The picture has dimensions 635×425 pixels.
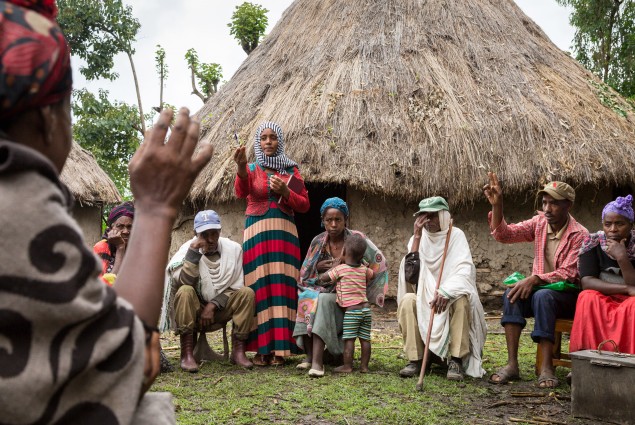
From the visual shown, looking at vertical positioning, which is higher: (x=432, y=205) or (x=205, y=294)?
(x=432, y=205)

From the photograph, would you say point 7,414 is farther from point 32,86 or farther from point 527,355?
point 527,355

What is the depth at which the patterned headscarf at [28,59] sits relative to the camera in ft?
2.95

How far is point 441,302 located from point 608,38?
14.4 metres

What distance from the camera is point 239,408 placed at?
450cm

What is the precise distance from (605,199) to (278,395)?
6693mm

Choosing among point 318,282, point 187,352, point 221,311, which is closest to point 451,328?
point 318,282

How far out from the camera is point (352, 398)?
4.77 m

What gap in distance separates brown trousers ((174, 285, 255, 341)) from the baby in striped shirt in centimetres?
78

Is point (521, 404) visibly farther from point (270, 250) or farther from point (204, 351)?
point (204, 351)

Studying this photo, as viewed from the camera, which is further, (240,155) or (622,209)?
(240,155)

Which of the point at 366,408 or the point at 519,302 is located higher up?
the point at 519,302

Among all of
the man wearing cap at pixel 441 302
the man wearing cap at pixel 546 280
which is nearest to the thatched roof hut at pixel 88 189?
the man wearing cap at pixel 441 302

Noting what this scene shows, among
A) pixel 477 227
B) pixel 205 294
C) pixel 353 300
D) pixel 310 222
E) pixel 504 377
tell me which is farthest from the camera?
pixel 310 222

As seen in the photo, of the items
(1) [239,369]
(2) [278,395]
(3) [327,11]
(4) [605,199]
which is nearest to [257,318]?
(1) [239,369]
